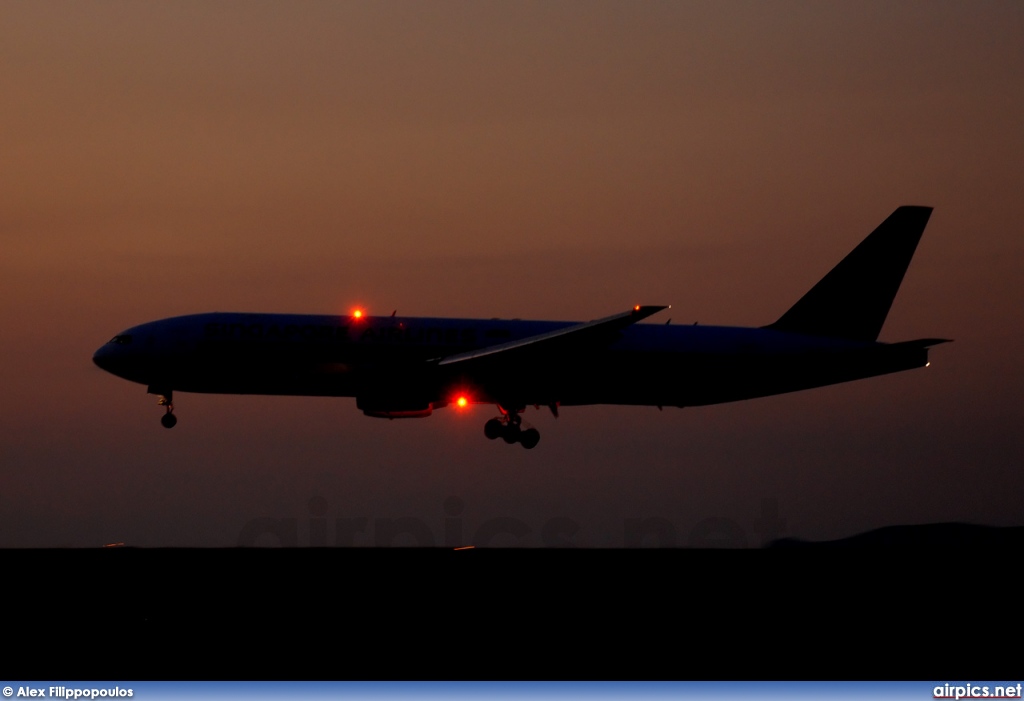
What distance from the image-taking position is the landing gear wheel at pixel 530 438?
59531mm

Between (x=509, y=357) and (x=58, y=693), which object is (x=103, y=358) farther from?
(x=58, y=693)

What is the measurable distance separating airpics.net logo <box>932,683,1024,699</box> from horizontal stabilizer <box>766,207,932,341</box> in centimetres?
4132

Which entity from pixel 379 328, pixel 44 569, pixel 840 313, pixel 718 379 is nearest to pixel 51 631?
pixel 44 569

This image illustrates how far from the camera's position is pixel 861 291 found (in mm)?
61250

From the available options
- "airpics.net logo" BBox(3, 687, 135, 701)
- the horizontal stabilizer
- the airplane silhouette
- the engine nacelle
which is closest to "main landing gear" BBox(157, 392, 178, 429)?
the airplane silhouette

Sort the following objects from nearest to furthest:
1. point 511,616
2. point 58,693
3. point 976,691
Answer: point 58,693, point 976,691, point 511,616

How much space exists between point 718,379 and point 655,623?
27387mm

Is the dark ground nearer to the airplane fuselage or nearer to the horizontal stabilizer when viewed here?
the airplane fuselage

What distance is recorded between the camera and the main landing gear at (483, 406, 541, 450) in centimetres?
5944

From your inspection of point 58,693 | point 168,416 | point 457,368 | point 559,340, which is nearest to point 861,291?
point 559,340

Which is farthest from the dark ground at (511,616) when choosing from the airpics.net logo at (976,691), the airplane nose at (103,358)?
the airplane nose at (103,358)

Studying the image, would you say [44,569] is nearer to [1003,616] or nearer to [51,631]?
[51,631]

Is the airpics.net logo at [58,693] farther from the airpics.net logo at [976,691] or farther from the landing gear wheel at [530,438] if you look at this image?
the landing gear wheel at [530,438]

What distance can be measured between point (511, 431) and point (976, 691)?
4025cm
